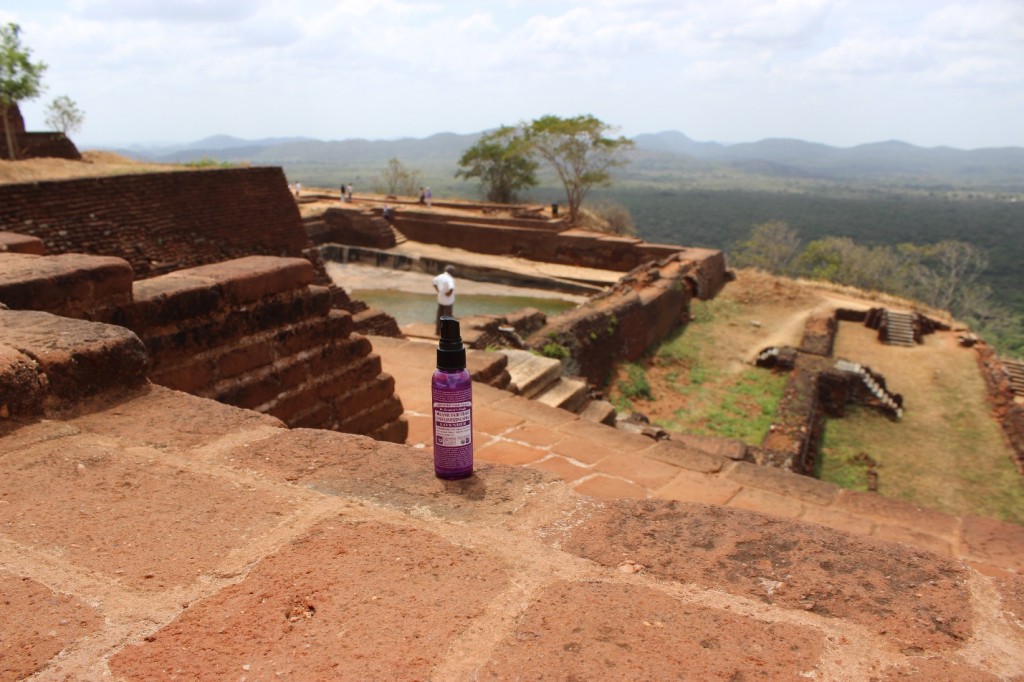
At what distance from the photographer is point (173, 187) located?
437 inches

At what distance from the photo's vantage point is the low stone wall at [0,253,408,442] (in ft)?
7.98

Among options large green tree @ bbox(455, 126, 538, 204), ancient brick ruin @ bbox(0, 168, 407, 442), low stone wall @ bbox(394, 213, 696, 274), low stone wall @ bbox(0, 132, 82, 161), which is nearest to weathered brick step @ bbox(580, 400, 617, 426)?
ancient brick ruin @ bbox(0, 168, 407, 442)

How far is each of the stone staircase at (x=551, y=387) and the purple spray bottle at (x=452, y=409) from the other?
413 cm

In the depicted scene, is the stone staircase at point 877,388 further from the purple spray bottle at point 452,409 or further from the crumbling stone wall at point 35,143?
the crumbling stone wall at point 35,143

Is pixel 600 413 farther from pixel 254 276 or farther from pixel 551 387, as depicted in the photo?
pixel 254 276

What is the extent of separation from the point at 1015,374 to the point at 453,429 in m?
13.5

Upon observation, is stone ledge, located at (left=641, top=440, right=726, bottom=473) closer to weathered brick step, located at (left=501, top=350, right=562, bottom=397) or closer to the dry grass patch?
weathered brick step, located at (left=501, top=350, right=562, bottom=397)

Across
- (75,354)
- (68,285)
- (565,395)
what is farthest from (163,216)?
(75,354)

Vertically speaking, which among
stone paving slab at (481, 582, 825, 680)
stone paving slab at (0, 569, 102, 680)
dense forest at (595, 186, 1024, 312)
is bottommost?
dense forest at (595, 186, 1024, 312)

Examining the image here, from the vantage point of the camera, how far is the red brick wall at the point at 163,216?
923 centimetres

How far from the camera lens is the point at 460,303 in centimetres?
1686

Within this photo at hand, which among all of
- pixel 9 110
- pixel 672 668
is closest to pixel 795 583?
pixel 672 668

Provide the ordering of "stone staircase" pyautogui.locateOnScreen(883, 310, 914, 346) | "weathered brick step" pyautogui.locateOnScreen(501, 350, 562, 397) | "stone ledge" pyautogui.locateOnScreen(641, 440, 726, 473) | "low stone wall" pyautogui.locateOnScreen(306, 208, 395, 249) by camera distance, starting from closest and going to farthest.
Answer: "stone ledge" pyautogui.locateOnScreen(641, 440, 726, 473)
"weathered brick step" pyautogui.locateOnScreen(501, 350, 562, 397)
"stone staircase" pyautogui.locateOnScreen(883, 310, 914, 346)
"low stone wall" pyautogui.locateOnScreen(306, 208, 395, 249)

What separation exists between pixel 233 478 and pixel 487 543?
624mm
